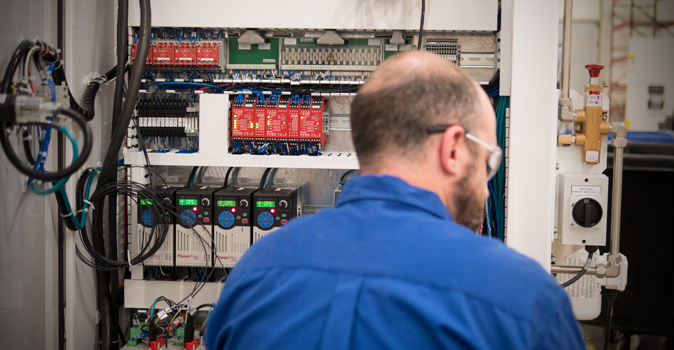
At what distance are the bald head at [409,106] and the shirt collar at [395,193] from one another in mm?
75

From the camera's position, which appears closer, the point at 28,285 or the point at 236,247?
the point at 28,285

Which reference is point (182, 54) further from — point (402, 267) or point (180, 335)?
point (402, 267)

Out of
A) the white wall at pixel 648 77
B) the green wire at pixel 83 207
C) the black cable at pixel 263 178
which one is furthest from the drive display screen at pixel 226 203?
the white wall at pixel 648 77

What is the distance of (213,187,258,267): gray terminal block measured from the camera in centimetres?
260

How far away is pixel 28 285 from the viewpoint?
2.16m

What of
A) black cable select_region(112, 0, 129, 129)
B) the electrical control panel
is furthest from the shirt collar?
black cable select_region(112, 0, 129, 129)

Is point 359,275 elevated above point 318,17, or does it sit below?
below

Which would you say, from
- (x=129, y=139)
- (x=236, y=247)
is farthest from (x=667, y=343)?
(x=129, y=139)

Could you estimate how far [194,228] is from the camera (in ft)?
8.59

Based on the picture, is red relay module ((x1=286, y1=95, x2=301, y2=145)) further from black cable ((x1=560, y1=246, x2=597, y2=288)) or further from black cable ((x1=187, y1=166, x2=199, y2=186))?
black cable ((x1=560, y1=246, x2=597, y2=288))

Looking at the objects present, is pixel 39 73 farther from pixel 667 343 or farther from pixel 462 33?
pixel 667 343

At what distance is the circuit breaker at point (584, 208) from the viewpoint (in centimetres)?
226

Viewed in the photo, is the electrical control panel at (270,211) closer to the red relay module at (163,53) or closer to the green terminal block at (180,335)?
the green terminal block at (180,335)

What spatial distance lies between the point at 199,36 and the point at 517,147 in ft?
5.60
